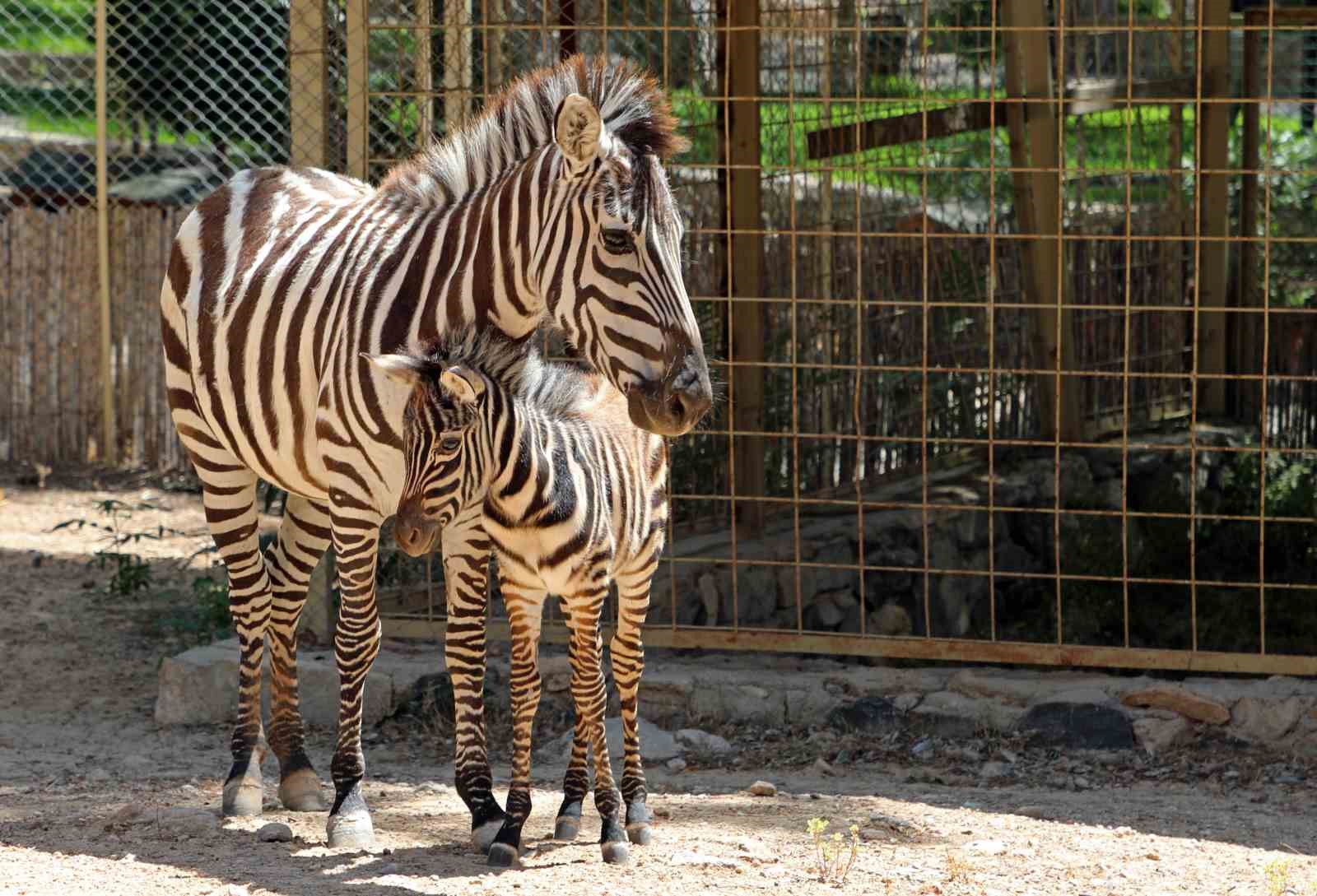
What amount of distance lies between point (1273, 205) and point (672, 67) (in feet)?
21.0

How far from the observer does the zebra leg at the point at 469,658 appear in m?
4.86

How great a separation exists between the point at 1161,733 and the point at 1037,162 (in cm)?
345

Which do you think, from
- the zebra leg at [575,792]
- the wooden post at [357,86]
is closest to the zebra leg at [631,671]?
the zebra leg at [575,792]

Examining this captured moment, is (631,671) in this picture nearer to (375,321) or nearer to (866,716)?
(375,321)

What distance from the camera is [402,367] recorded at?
14.3 feet

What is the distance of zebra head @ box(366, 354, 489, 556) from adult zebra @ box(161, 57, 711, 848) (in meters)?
0.30

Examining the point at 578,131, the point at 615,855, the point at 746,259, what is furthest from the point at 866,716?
the point at 578,131

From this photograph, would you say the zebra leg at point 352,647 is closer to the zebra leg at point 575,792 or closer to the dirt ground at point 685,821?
the dirt ground at point 685,821

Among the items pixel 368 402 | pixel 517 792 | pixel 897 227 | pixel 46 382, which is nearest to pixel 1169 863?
pixel 517 792

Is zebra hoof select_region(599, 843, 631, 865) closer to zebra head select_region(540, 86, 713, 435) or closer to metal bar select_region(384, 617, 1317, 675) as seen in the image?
zebra head select_region(540, 86, 713, 435)

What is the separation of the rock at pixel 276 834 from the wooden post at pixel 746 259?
3016 millimetres

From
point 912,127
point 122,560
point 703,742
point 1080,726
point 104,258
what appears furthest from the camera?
point 104,258

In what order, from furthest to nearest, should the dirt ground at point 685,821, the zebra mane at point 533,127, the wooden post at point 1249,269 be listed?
the wooden post at point 1249,269 → the zebra mane at point 533,127 → the dirt ground at point 685,821

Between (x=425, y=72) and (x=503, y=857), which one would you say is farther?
(x=425, y=72)
